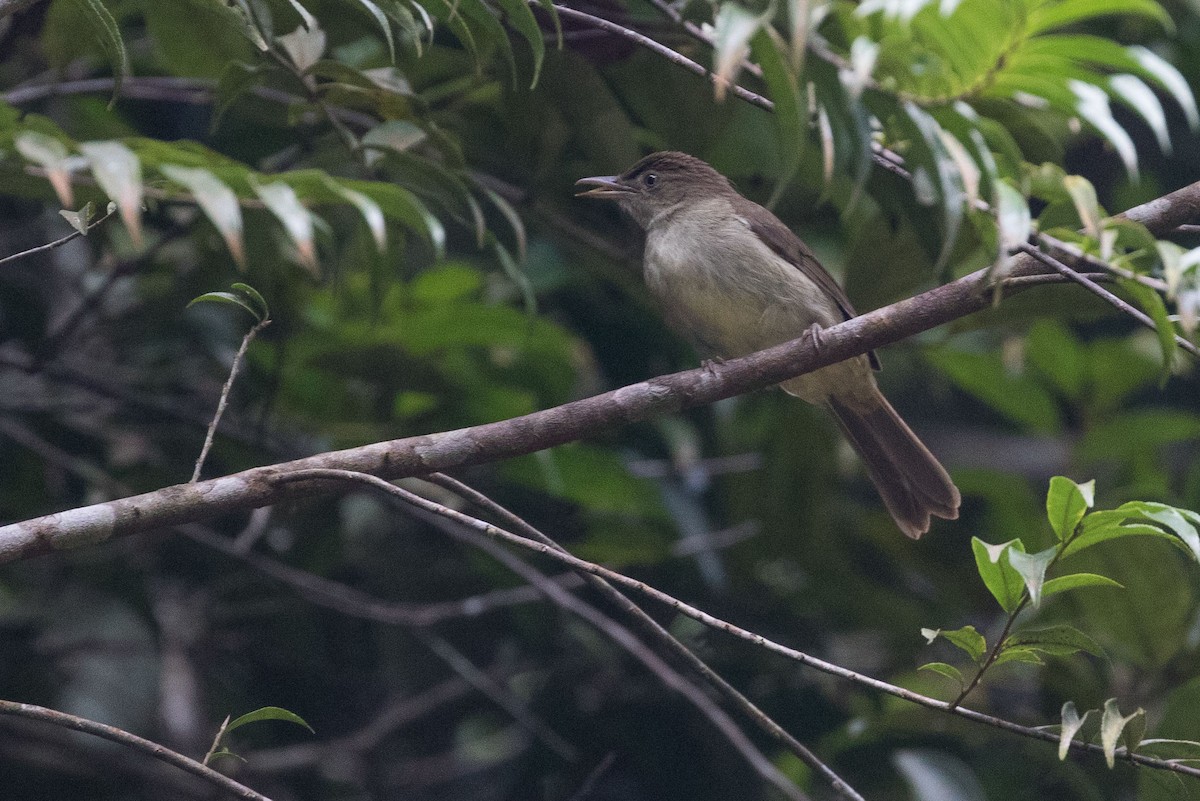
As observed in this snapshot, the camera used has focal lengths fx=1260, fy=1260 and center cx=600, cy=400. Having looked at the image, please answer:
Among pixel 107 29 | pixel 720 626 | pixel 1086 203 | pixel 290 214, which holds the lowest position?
pixel 720 626

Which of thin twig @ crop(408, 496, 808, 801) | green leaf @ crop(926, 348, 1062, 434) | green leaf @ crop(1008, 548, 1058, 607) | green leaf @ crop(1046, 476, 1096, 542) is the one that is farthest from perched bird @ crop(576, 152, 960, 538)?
green leaf @ crop(1008, 548, 1058, 607)

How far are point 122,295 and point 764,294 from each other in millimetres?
2268

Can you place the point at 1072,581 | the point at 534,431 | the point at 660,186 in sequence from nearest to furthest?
the point at 1072,581, the point at 534,431, the point at 660,186

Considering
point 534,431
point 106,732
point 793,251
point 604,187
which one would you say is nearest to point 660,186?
point 604,187

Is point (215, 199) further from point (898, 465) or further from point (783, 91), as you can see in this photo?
point (898, 465)

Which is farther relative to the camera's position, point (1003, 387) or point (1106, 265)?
point (1003, 387)

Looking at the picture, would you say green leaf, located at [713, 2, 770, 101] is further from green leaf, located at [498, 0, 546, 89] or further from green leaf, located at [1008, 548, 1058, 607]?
green leaf, located at [1008, 548, 1058, 607]

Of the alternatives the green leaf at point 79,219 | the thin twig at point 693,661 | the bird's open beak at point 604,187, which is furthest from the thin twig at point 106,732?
the bird's open beak at point 604,187

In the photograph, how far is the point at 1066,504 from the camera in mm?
2164

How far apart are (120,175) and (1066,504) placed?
1.63 metres

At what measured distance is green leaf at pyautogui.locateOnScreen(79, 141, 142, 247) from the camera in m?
1.85

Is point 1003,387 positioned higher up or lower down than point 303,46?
lower down

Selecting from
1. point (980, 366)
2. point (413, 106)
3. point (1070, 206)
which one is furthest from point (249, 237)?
point (980, 366)

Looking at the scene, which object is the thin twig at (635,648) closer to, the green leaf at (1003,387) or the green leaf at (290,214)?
the green leaf at (290,214)
